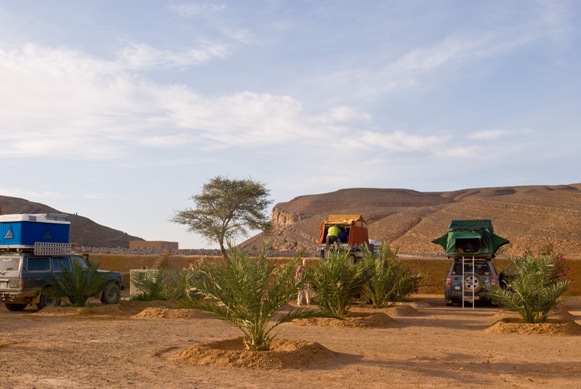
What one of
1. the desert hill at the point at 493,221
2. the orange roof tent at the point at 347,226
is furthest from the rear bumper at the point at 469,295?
the desert hill at the point at 493,221

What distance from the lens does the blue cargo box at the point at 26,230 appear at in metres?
18.4

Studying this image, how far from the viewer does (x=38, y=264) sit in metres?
18.7

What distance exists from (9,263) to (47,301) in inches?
63.7

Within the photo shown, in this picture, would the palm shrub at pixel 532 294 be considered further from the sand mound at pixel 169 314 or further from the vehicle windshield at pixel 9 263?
the vehicle windshield at pixel 9 263

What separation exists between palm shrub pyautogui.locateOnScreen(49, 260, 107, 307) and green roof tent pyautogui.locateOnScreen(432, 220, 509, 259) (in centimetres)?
1182

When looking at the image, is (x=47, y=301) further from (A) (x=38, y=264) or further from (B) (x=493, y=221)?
(B) (x=493, y=221)

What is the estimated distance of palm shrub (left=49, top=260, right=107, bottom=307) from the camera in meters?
18.8

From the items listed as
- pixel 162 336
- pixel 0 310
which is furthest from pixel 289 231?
pixel 162 336

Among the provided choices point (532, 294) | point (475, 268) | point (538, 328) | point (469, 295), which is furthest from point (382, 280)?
point (538, 328)

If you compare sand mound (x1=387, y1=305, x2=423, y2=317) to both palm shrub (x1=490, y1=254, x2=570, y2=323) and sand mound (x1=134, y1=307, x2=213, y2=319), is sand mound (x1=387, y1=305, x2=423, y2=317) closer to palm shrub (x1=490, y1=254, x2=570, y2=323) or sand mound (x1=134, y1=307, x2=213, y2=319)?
palm shrub (x1=490, y1=254, x2=570, y2=323)

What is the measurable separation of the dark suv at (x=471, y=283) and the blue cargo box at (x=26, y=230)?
1244cm

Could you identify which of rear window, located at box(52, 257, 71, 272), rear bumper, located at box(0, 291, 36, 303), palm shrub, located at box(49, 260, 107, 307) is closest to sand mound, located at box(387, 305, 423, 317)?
palm shrub, located at box(49, 260, 107, 307)

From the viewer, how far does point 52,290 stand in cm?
1884

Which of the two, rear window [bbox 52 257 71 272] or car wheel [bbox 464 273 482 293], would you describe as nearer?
rear window [bbox 52 257 71 272]
